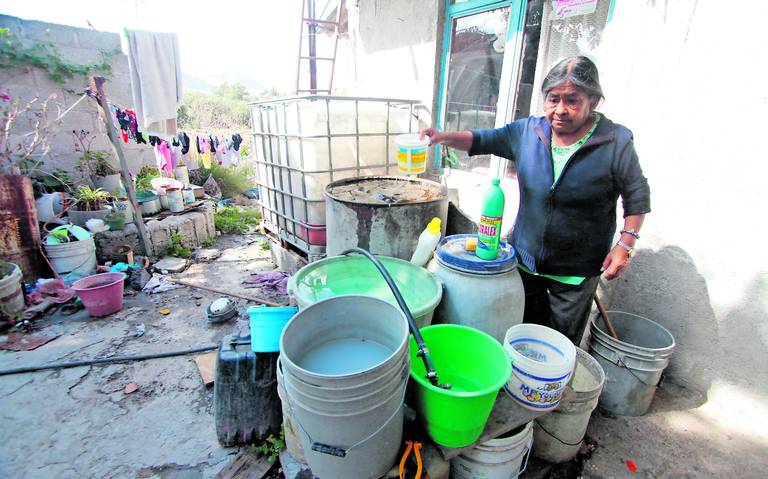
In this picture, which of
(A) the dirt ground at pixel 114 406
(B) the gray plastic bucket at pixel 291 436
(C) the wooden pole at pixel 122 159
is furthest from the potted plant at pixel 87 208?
(B) the gray plastic bucket at pixel 291 436

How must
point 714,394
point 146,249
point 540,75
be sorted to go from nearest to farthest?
1. point 714,394
2. point 540,75
3. point 146,249

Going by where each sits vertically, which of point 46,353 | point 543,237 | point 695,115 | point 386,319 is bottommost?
point 46,353

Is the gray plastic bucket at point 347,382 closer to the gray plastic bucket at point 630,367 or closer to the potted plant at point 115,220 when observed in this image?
the gray plastic bucket at point 630,367

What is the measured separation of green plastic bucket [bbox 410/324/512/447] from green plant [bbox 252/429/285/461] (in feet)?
4.11

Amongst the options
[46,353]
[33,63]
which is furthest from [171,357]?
[33,63]

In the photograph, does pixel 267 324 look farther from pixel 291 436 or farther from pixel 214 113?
pixel 214 113

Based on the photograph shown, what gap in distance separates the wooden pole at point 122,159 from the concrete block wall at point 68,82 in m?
1.40

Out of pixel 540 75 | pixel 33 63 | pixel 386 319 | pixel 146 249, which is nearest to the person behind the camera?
pixel 386 319

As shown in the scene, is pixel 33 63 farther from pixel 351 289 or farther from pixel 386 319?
pixel 386 319

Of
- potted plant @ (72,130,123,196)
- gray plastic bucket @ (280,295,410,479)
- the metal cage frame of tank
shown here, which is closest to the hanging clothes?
potted plant @ (72,130,123,196)

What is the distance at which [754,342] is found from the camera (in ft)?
7.56

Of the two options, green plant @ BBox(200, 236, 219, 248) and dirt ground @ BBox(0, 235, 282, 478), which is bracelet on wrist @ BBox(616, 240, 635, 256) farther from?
green plant @ BBox(200, 236, 219, 248)

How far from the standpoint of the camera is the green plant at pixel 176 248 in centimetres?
562

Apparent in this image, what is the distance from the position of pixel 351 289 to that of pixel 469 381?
86cm
